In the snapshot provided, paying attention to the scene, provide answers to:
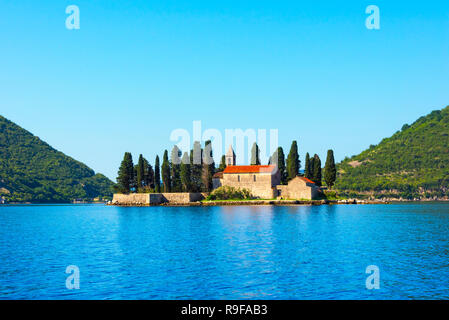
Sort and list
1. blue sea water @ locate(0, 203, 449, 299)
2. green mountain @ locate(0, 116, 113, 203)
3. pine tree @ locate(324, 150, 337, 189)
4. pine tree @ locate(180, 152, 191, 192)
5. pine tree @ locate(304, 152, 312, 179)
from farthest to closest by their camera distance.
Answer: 1. green mountain @ locate(0, 116, 113, 203)
2. pine tree @ locate(304, 152, 312, 179)
3. pine tree @ locate(324, 150, 337, 189)
4. pine tree @ locate(180, 152, 191, 192)
5. blue sea water @ locate(0, 203, 449, 299)

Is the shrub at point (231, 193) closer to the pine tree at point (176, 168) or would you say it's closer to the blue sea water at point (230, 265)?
the pine tree at point (176, 168)

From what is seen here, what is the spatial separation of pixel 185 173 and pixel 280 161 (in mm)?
21049

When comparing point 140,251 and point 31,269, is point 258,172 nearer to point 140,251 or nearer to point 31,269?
point 140,251

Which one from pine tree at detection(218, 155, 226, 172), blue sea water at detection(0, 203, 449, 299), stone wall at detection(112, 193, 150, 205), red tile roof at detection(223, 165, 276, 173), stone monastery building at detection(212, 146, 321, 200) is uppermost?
pine tree at detection(218, 155, 226, 172)

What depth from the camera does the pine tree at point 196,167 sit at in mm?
98312

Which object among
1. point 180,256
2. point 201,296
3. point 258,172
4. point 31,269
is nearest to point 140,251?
point 180,256

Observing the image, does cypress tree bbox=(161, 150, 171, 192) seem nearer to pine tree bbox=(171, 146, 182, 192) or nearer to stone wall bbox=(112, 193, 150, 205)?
pine tree bbox=(171, 146, 182, 192)

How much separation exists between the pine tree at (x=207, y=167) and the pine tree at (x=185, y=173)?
3626mm

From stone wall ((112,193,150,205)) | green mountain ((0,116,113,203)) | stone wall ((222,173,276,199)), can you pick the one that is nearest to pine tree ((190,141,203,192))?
stone wall ((222,173,276,199))

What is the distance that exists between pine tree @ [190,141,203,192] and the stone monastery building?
5.03 m

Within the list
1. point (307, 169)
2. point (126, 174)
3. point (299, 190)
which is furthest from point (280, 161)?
point (126, 174)

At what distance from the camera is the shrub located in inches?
3821
